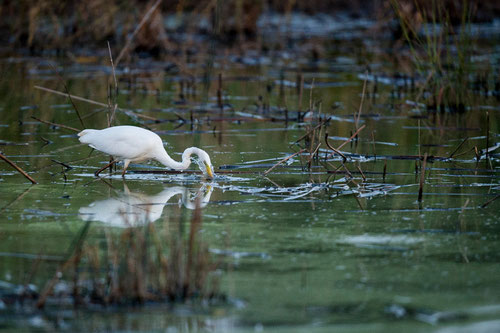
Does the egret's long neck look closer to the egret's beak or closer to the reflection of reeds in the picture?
the egret's beak

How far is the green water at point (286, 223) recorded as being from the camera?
3.58 meters

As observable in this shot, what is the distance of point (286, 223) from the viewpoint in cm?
512

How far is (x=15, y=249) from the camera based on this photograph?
4523 mm

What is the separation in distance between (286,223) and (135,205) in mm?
1074

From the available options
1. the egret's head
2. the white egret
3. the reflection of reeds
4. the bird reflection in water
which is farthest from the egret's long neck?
Answer: the reflection of reeds

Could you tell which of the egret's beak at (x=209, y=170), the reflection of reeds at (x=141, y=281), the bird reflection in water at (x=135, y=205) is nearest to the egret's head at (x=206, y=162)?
the egret's beak at (x=209, y=170)

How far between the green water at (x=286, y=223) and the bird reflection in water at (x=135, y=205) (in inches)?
0.6

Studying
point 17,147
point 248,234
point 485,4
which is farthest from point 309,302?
point 485,4

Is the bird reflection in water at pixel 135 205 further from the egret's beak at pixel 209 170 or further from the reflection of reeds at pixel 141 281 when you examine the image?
the reflection of reeds at pixel 141 281

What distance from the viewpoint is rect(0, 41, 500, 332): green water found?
358cm

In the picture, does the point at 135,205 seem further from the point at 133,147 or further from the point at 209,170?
the point at 133,147

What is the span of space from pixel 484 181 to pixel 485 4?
16.4 meters

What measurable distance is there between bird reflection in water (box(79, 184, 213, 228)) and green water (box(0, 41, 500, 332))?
0.05 ft

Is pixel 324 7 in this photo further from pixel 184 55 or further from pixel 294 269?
pixel 294 269
